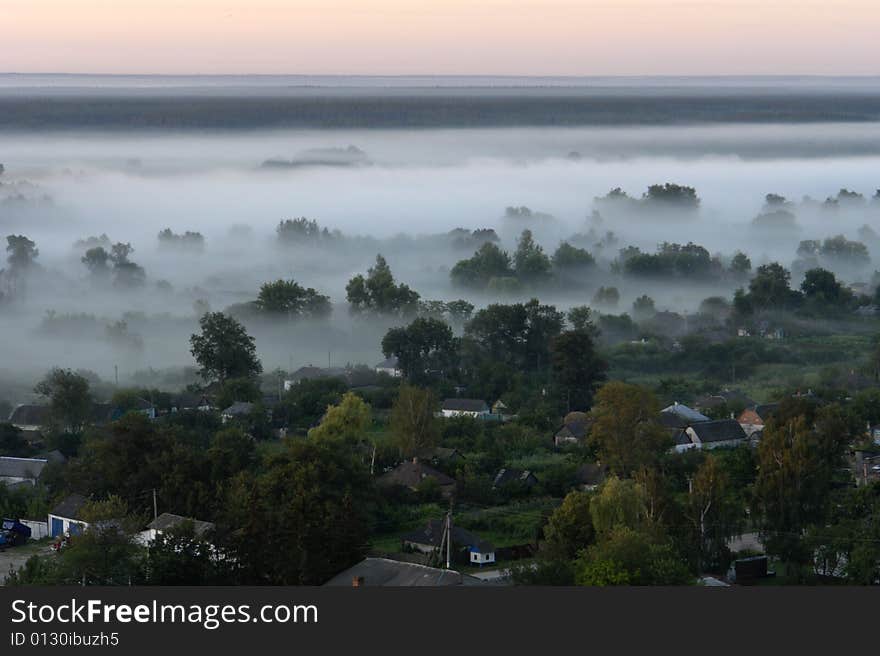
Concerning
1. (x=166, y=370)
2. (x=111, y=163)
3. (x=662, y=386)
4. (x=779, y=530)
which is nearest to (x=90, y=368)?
(x=166, y=370)

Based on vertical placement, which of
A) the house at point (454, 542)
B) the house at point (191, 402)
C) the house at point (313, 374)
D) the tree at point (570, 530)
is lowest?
the house at point (313, 374)

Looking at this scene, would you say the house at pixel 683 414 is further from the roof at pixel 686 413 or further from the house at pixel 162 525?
the house at pixel 162 525

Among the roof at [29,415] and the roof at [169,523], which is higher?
the roof at [169,523]

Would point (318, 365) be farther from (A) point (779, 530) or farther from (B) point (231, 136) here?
(B) point (231, 136)

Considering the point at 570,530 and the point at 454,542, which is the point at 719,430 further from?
the point at 570,530

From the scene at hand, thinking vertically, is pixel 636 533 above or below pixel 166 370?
above

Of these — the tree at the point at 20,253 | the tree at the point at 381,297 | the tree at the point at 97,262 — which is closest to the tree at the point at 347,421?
the tree at the point at 381,297

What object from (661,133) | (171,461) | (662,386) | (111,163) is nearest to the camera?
(171,461)
